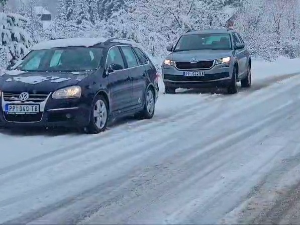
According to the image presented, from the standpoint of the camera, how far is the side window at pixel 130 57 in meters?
11.8

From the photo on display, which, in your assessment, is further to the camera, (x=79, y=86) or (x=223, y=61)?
(x=223, y=61)

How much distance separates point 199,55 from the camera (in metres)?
16.7

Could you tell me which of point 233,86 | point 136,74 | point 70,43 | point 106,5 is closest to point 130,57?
point 136,74

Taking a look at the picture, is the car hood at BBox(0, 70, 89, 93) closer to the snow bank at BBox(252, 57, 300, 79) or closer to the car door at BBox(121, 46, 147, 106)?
the car door at BBox(121, 46, 147, 106)

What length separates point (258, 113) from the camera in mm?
12508

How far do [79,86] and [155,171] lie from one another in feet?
9.59

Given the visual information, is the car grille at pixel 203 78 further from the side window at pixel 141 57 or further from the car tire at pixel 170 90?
the side window at pixel 141 57

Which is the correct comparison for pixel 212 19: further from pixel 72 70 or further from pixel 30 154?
pixel 30 154

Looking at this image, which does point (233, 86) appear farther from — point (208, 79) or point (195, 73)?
point (195, 73)

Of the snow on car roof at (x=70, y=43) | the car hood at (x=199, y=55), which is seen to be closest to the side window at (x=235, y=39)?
the car hood at (x=199, y=55)

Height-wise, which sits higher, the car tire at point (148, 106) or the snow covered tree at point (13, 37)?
the snow covered tree at point (13, 37)

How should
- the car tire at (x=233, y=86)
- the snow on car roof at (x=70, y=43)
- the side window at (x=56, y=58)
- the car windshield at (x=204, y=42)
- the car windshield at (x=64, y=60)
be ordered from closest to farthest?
the car windshield at (x=64, y=60) → the side window at (x=56, y=58) → the snow on car roof at (x=70, y=43) → the car tire at (x=233, y=86) → the car windshield at (x=204, y=42)

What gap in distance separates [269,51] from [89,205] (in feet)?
114

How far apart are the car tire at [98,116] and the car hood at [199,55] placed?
651 centimetres
